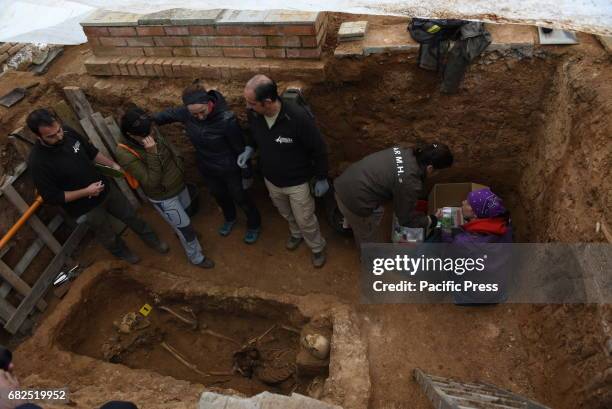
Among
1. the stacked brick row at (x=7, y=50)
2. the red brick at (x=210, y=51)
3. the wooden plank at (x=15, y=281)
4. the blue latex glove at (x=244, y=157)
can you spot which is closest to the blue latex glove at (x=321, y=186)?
the blue latex glove at (x=244, y=157)

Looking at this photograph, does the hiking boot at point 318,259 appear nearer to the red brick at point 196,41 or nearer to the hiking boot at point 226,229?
the hiking boot at point 226,229

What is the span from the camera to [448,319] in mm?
3559

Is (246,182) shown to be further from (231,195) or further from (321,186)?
(321,186)

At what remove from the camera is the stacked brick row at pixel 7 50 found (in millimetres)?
4875

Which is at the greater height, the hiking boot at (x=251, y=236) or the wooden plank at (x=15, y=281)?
the wooden plank at (x=15, y=281)

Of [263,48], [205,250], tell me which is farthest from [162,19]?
[205,250]

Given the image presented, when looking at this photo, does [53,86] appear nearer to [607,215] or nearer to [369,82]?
[369,82]

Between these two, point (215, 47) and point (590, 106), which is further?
point (215, 47)

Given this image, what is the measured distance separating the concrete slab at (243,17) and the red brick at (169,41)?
1.64 ft

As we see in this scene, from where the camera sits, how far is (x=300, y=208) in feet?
12.5

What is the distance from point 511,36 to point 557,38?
352 millimetres

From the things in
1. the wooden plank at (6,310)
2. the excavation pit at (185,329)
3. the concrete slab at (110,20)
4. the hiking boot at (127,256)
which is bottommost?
the excavation pit at (185,329)

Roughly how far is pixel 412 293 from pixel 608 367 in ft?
→ 5.09

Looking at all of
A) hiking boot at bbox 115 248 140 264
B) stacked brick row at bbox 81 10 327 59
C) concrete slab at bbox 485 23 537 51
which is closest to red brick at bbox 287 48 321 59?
stacked brick row at bbox 81 10 327 59
